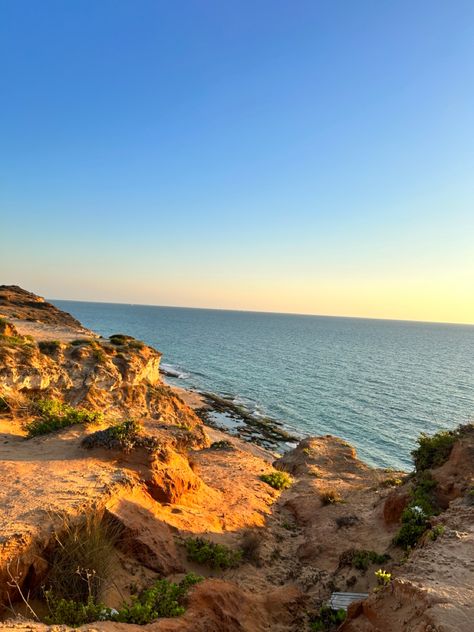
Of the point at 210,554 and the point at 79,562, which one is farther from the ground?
the point at 79,562

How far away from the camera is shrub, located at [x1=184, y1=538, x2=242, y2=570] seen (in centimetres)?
1157

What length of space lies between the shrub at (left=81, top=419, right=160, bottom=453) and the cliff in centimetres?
5

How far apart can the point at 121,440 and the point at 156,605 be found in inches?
289

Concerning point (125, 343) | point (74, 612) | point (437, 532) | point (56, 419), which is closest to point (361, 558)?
point (437, 532)

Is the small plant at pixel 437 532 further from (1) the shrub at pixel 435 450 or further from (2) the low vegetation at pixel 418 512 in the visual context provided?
(1) the shrub at pixel 435 450

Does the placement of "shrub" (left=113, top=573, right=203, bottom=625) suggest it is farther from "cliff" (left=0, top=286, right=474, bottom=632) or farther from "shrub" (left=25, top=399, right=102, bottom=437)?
"shrub" (left=25, top=399, right=102, bottom=437)

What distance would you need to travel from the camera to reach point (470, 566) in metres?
8.03

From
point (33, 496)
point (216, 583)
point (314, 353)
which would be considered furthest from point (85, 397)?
point (314, 353)

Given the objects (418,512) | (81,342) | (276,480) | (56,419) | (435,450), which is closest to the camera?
(418,512)

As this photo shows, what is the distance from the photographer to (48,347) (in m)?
28.5

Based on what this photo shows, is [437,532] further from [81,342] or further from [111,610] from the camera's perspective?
[81,342]

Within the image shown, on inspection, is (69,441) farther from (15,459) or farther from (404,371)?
(404,371)

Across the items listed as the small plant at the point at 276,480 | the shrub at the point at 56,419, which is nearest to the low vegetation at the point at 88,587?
the shrub at the point at 56,419

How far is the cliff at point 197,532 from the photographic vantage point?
759 cm
